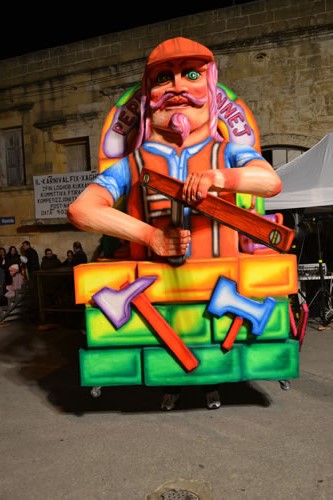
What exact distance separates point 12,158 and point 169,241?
8.91 m

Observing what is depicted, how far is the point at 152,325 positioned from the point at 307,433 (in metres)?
1.04

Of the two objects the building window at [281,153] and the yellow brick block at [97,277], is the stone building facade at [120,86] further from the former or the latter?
the yellow brick block at [97,277]

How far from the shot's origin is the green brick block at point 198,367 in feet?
7.72

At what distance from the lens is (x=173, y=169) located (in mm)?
2396

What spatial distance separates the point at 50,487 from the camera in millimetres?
1933

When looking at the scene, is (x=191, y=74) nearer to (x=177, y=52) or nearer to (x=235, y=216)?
(x=177, y=52)

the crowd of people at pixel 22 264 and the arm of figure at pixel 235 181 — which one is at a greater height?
the arm of figure at pixel 235 181

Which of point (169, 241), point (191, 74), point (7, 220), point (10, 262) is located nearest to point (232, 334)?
point (169, 241)

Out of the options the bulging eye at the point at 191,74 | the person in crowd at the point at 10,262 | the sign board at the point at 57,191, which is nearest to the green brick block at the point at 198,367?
the bulging eye at the point at 191,74

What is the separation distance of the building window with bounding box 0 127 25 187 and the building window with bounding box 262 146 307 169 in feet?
18.4

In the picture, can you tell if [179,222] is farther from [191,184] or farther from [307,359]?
[307,359]

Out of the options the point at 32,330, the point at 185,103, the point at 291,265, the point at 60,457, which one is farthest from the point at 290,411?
the point at 32,330

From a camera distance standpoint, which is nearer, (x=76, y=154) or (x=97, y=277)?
(x=97, y=277)

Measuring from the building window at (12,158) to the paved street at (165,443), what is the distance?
7.47 m
